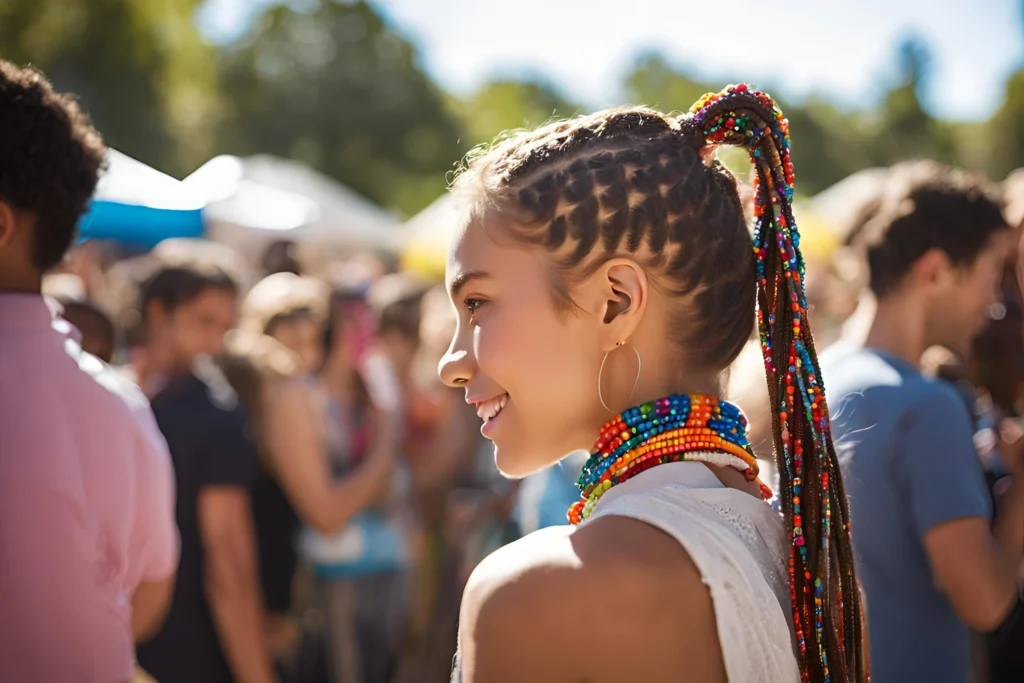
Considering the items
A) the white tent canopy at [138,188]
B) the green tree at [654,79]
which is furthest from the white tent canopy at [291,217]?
the green tree at [654,79]

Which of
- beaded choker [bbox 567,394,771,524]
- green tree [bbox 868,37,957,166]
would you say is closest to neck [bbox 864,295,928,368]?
beaded choker [bbox 567,394,771,524]

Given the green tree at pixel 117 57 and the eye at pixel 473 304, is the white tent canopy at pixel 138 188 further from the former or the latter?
the green tree at pixel 117 57

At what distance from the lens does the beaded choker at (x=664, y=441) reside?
1.44m

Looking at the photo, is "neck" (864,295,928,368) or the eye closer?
the eye

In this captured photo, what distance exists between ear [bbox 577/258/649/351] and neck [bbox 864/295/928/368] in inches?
57.9

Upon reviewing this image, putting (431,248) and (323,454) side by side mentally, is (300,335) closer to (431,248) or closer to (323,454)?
(323,454)

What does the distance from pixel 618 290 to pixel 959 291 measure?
164cm

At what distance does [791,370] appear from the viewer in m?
1.54

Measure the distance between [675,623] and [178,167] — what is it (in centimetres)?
2918

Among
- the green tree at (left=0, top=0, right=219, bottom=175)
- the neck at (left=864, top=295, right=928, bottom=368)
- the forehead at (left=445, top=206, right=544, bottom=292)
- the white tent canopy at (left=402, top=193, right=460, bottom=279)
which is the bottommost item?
the forehead at (left=445, top=206, right=544, bottom=292)

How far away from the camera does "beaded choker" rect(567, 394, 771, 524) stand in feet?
4.73

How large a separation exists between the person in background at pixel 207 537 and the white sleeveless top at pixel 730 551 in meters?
2.39

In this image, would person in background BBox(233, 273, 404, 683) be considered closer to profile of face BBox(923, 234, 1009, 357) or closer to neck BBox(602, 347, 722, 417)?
profile of face BBox(923, 234, 1009, 357)

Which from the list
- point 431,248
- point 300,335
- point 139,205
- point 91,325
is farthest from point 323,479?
point 431,248
